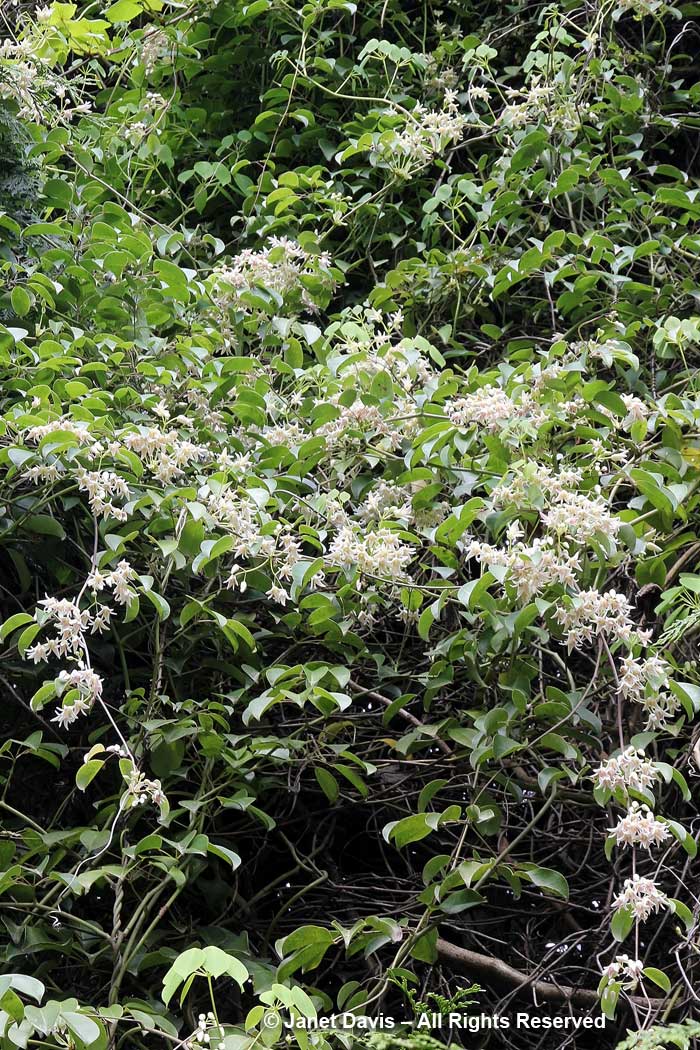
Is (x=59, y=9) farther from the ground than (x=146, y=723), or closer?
farther from the ground

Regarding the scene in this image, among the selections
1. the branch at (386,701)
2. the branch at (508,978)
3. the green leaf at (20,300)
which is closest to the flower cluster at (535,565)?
the branch at (386,701)

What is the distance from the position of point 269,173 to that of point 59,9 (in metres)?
0.63

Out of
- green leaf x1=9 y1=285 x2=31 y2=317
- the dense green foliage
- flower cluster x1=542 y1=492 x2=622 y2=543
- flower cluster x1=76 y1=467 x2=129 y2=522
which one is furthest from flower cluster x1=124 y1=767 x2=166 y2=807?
green leaf x1=9 y1=285 x2=31 y2=317

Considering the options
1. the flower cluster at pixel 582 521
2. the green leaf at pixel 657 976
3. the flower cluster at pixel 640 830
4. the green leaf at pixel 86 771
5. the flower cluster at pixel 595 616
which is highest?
the flower cluster at pixel 582 521

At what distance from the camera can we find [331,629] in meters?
1.82

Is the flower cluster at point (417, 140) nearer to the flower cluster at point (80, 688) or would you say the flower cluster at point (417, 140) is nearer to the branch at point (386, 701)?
the branch at point (386, 701)

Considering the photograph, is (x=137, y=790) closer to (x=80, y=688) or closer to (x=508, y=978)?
(x=80, y=688)

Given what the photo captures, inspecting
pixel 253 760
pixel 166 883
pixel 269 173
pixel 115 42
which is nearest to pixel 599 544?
pixel 253 760

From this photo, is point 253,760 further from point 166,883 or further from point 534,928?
point 534,928

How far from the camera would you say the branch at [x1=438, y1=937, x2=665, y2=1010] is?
5.90ft

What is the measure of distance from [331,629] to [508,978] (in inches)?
24.8

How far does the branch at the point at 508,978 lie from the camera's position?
5.90 ft

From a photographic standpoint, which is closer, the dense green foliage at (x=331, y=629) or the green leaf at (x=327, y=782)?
the dense green foliage at (x=331, y=629)

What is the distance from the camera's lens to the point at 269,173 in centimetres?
285
